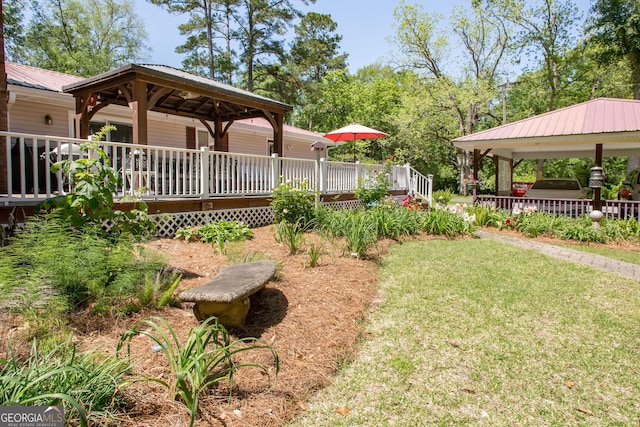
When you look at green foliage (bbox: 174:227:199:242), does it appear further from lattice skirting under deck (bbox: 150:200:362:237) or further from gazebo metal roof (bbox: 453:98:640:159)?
gazebo metal roof (bbox: 453:98:640:159)

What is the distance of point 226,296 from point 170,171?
4.55 meters

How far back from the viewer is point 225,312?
3113 mm

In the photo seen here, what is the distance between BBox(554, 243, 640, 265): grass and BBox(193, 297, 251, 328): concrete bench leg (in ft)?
26.3

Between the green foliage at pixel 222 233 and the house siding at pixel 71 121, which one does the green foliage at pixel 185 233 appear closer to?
the green foliage at pixel 222 233

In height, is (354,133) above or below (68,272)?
above

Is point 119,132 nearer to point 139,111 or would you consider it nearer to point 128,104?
point 128,104

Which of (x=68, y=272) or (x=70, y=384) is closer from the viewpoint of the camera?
(x=70, y=384)

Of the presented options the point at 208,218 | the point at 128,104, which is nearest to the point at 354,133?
the point at 208,218

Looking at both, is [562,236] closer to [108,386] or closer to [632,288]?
[632,288]

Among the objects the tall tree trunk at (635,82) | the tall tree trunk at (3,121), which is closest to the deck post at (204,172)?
the tall tree trunk at (3,121)

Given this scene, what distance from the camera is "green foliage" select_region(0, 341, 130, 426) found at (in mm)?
1767

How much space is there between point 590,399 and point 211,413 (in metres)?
2.68

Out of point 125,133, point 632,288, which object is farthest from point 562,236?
point 125,133

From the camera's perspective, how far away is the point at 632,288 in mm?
5336
